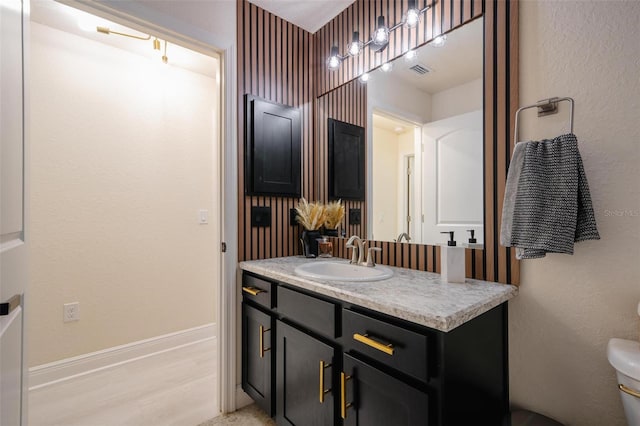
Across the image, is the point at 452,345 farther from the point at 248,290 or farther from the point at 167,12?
the point at 167,12

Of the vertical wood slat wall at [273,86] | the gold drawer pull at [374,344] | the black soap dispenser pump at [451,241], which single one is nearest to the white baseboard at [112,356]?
the vertical wood slat wall at [273,86]

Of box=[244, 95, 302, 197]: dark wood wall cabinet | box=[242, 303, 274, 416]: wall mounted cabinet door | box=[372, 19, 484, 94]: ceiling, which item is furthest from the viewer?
box=[244, 95, 302, 197]: dark wood wall cabinet

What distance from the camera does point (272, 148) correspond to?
1963mm

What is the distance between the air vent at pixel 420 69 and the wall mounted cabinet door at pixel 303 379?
4.48ft

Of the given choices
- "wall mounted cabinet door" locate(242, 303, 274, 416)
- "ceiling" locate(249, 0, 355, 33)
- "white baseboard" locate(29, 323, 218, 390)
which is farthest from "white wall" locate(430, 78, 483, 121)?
"white baseboard" locate(29, 323, 218, 390)

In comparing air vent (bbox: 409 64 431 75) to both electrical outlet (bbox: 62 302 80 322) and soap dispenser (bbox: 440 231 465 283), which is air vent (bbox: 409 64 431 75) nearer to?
soap dispenser (bbox: 440 231 465 283)

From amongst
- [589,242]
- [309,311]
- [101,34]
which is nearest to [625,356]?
[589,242]

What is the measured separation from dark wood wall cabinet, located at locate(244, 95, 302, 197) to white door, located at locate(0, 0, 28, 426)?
1015 mm

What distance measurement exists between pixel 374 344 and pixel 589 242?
826 mm

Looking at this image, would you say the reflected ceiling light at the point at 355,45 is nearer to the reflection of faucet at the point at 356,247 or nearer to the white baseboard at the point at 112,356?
the reflection of faucet at the point at 356,247

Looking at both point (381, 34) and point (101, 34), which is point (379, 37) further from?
point (101, 34)

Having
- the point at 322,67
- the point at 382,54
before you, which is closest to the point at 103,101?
the point at 322,67

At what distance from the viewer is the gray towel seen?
99 cm

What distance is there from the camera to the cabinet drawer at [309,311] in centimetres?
119
